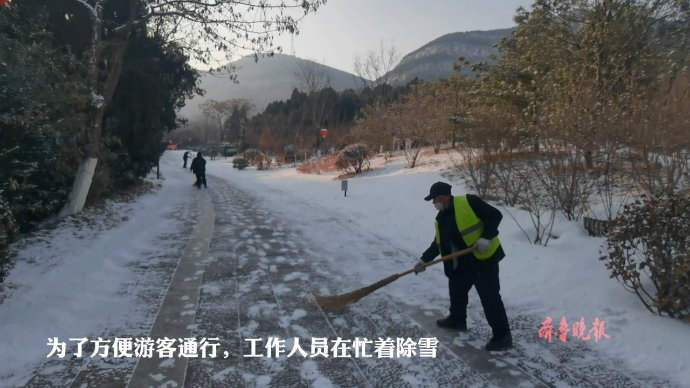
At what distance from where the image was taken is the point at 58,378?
12.6 ft

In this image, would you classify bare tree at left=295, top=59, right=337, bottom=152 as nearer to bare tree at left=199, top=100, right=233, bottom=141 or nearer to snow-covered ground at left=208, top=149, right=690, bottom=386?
bare tree at left=199, top=100, right=233, bottom=141

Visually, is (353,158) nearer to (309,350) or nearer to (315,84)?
(309,350)

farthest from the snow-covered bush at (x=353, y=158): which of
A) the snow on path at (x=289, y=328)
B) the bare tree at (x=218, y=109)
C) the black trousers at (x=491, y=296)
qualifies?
the bare tree at (x=218, y=109)

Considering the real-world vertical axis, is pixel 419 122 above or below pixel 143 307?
above

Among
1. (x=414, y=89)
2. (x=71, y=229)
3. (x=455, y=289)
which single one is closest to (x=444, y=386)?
(x=455, y=289)

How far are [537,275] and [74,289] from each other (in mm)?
5751

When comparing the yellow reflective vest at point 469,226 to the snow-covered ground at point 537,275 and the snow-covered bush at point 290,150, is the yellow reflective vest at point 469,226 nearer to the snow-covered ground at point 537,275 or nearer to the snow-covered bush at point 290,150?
the snow-covered ground at point 537,275

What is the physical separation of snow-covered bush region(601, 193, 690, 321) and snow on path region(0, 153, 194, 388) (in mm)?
4804

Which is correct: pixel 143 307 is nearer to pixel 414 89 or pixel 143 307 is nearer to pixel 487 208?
pixel 487 208

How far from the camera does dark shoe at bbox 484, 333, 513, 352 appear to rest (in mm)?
4305

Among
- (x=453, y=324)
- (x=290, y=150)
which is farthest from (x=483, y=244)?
(x=290, y=150)

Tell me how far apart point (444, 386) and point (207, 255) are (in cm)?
518

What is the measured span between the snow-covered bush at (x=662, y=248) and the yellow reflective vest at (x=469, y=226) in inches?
56.4

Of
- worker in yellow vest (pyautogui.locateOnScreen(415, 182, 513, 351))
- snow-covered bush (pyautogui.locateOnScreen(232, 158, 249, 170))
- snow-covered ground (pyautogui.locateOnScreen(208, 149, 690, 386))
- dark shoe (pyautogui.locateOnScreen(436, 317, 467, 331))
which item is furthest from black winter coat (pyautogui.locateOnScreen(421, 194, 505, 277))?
snow-covered bush (pyautogui.locateOnScreen(232, 158, 249, 170))
